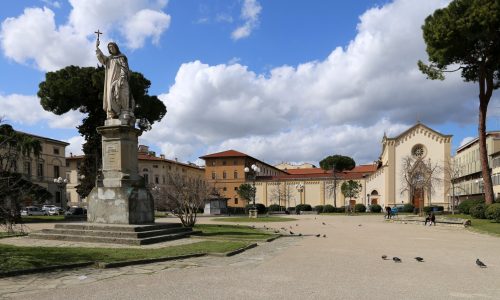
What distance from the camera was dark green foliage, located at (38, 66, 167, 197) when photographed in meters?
36.1

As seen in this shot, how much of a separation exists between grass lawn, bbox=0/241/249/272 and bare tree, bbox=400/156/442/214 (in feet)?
146

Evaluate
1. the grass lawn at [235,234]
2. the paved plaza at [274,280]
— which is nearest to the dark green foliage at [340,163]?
the grass lawn at [235,234]

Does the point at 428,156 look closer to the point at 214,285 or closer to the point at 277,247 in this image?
the point at 277,247

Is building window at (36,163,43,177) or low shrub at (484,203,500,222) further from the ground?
building window at (36,163,43,177)

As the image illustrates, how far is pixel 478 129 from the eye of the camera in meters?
32.9

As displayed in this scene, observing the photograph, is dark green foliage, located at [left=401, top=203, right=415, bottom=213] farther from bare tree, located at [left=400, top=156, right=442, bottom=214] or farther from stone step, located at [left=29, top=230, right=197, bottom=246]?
stone step, located at [left=29, top=230, right=197, bottom=246]

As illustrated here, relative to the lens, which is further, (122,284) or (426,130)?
(426,130)

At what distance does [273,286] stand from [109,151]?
9594 millimetres

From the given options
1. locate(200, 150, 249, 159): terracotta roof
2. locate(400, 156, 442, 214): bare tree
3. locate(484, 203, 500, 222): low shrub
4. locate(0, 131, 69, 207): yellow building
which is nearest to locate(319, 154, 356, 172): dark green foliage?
locate(200, 150, 249, 159): terracotta roof

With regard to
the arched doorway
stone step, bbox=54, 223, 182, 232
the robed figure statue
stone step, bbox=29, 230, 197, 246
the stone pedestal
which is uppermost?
the robed figure statue

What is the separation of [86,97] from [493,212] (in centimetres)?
3184

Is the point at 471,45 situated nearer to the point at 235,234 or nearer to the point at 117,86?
the point at 235,234

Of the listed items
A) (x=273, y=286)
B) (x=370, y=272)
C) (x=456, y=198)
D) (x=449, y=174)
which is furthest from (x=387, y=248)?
(x=456, y=198)

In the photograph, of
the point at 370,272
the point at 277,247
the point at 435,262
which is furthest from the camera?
the point at 277,247
